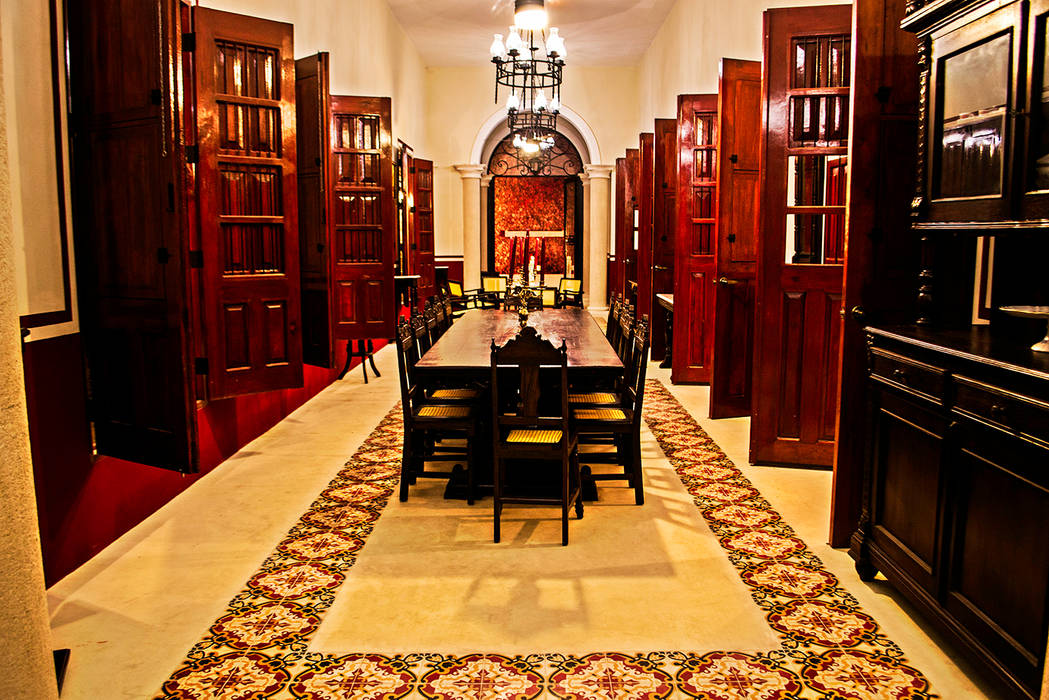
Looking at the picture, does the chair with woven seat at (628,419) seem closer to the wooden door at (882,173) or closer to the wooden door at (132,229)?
the wooden door at (882,173)

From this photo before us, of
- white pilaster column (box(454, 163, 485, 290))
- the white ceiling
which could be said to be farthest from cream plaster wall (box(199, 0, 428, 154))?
white pilaster column (box(454, 163, 485, 290))

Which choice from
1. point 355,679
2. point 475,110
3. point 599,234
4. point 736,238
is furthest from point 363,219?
point 599,234

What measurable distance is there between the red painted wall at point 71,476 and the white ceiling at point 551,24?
8819mm

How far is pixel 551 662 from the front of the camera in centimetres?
282

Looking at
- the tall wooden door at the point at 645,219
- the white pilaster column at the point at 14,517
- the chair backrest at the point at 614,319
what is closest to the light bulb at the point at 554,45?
the tall wooden door at the point at 645,219

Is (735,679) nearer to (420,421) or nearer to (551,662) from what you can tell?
(551,662)

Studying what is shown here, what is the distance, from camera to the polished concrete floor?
2.95 metres

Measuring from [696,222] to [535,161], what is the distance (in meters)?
10.8

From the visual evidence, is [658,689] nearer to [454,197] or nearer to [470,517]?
[470,517]

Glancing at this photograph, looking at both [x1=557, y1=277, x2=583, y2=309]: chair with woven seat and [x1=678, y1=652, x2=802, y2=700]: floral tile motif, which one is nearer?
[x1=678, y1=652, x2=802, y2=700]: floral tile motif

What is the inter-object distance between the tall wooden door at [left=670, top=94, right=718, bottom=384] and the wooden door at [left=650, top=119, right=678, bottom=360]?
0.67 metres

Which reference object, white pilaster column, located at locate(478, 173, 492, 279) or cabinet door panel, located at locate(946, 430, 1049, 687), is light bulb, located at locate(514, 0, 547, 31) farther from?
white pilaster column, located at locate(478, 173, 492, 279)

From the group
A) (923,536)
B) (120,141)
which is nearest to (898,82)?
(923,536)

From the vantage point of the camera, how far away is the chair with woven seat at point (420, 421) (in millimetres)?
4434
